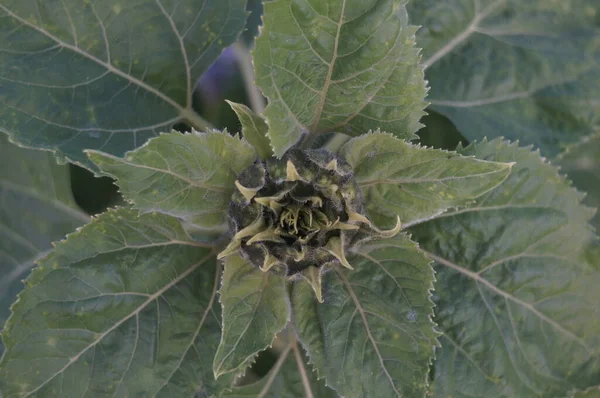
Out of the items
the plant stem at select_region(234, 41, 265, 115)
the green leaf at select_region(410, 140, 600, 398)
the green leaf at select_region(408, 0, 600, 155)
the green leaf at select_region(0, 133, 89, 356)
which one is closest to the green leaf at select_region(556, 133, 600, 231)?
the green leaf at select_region(408, 0, 600, 155)

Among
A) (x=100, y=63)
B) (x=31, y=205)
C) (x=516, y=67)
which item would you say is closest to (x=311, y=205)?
(x=100, y=63)

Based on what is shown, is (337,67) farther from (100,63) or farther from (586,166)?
(586,166)

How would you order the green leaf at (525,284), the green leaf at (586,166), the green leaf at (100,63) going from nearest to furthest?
1. the green leaf at (100,63)
2. the green leaf at (525,284)
3. the green leaf at (586,166)

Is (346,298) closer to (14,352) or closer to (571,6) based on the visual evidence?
(14,352)

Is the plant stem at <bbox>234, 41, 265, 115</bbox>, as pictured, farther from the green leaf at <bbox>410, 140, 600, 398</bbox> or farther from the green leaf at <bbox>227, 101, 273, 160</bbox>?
the green leaf at <bbox>410, 140, 600, 398</bbox>

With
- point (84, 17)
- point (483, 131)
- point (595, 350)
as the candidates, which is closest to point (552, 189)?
point (483, 131)

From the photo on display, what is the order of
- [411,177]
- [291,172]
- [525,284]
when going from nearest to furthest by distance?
[291,172], [411,177], [525,284]

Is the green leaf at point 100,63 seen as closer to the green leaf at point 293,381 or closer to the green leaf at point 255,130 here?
the green leaf at point 255,130

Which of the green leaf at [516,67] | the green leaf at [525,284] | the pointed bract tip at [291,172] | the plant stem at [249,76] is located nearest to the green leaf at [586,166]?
the green leaf at [516,67]
